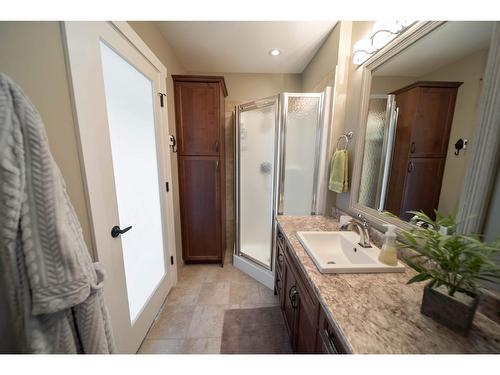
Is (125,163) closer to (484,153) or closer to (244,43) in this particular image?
(244,43)

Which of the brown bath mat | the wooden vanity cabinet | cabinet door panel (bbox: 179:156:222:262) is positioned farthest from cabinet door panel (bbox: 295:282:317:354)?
cabinet door panel (bbox: 179:156:222:262)

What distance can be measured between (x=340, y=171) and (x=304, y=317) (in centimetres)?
106

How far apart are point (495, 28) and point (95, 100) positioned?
1.63 meters

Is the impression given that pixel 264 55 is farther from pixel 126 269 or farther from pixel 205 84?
pixel 126 269

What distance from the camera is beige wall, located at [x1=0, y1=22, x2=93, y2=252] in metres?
0.58

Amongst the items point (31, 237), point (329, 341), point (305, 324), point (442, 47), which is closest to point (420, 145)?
point (442, 47)

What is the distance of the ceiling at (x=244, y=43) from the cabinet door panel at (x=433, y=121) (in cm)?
107

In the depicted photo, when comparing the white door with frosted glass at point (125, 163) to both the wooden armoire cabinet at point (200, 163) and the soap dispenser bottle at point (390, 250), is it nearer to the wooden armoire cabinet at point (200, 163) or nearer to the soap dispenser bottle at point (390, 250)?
the wooden armoire cabinet at point (200, 163)

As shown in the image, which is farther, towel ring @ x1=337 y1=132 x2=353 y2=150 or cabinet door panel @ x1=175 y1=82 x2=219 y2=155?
cabinet door panel @ x1=175 y1=82 x2=219 y2=155

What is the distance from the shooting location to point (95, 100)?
2.79 ft

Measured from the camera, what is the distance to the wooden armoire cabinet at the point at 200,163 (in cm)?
188

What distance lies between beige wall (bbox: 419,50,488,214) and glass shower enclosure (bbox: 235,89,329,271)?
869 mm

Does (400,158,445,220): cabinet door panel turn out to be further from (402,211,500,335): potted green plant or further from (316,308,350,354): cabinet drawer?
(316,308,350,354): cabinet drawer

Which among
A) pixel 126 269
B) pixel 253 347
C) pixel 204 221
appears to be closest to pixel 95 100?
pixel 126 269
